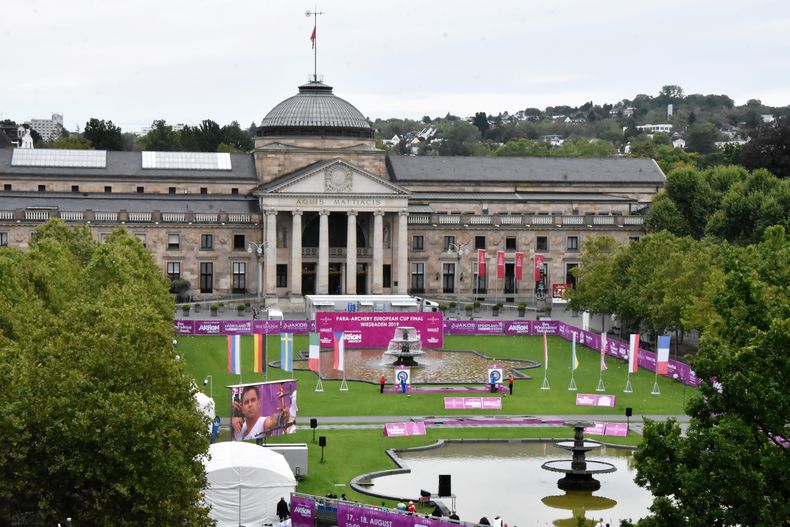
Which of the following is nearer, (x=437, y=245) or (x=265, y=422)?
(x=265, y=422)

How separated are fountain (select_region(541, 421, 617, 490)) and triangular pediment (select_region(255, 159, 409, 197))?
75330 millimetres

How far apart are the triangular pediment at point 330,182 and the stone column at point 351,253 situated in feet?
7.76

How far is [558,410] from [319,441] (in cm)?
2038

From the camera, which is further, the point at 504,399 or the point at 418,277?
the point at 418,277

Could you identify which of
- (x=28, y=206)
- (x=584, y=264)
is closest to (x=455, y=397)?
(x=584, y=264)

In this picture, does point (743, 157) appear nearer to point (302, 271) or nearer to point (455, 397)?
point (302, 271)

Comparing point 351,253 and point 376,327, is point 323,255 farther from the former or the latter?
point 376,327

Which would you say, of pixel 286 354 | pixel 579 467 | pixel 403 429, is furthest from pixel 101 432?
pixel 286 354

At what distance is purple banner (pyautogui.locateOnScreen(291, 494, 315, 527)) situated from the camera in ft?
188

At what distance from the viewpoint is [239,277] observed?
146750 millimetres

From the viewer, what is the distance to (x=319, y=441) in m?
69.3

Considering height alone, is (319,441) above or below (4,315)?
below

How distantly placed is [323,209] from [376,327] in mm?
32680

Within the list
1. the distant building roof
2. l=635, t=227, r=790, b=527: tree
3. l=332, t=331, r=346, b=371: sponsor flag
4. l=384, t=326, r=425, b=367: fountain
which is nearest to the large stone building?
the distant building roof
